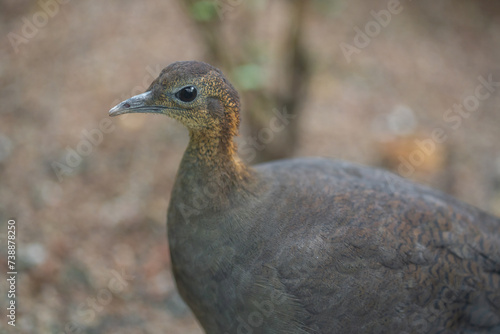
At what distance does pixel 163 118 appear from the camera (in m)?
6.70

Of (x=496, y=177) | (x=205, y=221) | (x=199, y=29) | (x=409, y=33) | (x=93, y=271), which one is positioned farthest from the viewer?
(x=409, y=33)

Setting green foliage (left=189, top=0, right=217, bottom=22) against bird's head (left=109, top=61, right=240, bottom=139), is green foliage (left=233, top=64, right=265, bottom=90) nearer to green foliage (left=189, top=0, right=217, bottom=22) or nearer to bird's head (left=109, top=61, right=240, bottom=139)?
green foliage (left=189, top=0, right=217, bottom=22)

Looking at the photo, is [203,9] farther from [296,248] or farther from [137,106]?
[296,248]

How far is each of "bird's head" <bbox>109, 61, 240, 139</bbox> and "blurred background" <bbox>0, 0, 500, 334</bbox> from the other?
2.87 ft

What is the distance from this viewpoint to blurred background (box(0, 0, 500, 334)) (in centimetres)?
507

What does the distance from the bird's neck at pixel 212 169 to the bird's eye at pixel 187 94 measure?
23 centimetres

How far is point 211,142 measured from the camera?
352cm

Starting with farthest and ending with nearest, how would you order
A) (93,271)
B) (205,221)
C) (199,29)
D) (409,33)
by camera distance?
1. (409,33)
2. (93,271)
3. (199,29)
4. (205,221)

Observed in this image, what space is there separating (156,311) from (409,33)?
219 inches

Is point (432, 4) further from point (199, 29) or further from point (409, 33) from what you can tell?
point (199, 29)

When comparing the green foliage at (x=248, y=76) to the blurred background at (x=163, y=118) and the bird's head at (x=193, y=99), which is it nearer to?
the blurred background at (x=163, y=118)

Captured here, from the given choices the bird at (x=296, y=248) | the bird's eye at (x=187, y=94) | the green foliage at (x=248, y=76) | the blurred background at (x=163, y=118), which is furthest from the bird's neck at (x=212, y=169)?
the blurred background at (x=163, y=118)

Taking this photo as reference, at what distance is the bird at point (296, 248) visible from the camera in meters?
3.38

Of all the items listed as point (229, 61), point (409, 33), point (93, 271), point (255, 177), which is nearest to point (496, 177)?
point (409, 33)
